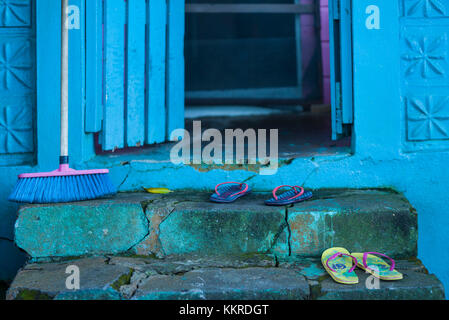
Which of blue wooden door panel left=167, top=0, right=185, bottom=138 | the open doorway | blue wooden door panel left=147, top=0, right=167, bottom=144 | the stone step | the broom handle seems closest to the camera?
the stone step

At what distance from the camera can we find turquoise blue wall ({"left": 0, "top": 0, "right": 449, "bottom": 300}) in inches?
100

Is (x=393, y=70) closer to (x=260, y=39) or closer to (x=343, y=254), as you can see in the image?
(x=343, y=254)

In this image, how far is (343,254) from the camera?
80.1 inches

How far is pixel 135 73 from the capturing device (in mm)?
2779

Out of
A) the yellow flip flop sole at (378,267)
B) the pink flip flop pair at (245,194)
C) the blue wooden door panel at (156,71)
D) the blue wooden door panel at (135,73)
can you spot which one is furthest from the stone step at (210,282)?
the blue wooden door panel at (156,71)

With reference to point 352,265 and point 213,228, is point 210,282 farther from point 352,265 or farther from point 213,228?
point 352,265

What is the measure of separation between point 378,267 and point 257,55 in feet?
13.9

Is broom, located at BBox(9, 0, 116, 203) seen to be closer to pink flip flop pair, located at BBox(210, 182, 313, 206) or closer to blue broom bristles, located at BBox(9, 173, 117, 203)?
blue broom bristles, located at BBox(9, 173, 117, 203)

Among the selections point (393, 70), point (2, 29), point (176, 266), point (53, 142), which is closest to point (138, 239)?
point (176, 266)

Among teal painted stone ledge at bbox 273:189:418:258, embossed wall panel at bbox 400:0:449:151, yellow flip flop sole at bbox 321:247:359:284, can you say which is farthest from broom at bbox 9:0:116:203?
embossed wall panel at bbox 400:0:449:151

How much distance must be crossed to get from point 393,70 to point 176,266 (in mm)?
1568

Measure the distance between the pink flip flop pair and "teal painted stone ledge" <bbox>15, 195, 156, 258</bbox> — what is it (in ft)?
1.32

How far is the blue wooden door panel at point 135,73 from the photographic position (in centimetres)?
273

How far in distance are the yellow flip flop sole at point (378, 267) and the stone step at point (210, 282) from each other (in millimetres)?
A: 26
